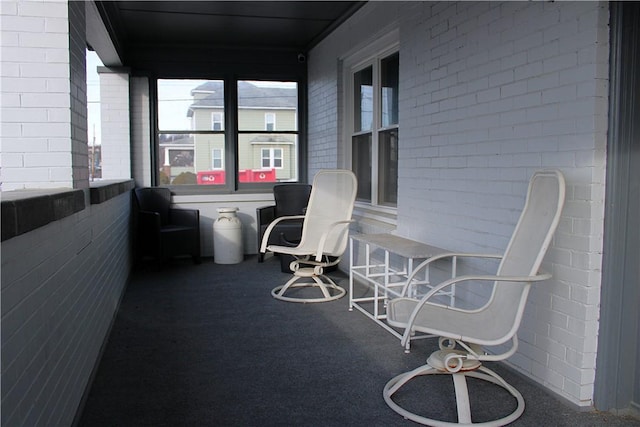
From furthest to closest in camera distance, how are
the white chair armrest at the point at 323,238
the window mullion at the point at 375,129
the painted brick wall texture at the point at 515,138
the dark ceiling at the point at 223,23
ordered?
the dark ceiling at the point at 223,23 < the window mullion at the point at 375,129 < the white chair armrest at the point at 323,238 < the painted brick wall texture at the point at 515,138

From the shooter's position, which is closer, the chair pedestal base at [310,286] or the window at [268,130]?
the chair pedestal base at [310,286]

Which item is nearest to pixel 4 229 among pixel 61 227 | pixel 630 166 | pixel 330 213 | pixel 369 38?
pixel 61 227

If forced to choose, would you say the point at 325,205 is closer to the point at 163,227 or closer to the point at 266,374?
the point at 266,374

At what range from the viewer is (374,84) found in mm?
5211

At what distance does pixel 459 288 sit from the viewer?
3.52 meters

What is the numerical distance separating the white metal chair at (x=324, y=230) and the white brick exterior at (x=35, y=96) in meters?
2.30

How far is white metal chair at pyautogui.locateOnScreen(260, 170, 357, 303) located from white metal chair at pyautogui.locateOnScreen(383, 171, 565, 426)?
208 centimetres

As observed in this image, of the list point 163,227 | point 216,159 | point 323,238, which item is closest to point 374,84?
point 323,238

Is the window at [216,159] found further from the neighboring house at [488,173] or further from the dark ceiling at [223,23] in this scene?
the neighboring house at [488,173]

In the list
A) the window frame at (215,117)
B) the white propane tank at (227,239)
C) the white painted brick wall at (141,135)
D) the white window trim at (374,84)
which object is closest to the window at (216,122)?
the window frame at (215,117)

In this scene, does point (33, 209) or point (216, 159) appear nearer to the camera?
point (33, 209)

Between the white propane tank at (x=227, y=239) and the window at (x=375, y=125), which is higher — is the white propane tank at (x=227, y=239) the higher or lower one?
the lower one

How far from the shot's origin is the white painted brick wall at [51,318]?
1.53m

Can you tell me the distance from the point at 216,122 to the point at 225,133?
0.19 m
